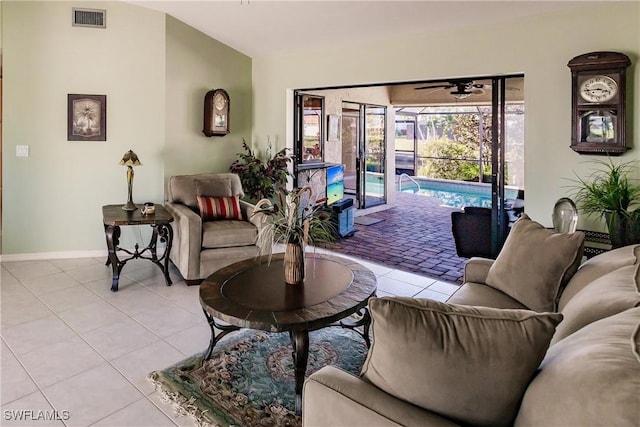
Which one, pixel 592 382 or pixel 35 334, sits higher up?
pixel 592 382

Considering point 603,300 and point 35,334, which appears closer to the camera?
point 603,300

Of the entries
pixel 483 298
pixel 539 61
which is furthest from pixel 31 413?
pixel 539 61

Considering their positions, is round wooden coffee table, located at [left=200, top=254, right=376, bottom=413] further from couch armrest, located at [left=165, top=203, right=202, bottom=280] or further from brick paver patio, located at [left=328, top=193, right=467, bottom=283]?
brick paver patio, located at [left=328, top=193, right=467, bottom=283]

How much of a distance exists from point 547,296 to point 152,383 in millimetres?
2215

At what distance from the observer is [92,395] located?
7.98ft

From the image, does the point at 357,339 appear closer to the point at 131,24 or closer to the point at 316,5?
the point at 316,5

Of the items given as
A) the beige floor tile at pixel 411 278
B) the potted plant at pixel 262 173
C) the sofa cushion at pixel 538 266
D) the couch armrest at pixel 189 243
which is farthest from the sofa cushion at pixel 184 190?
the sofa cushion at pixel 538 266

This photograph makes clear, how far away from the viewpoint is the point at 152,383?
254 cm

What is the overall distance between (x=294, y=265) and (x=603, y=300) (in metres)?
1.58

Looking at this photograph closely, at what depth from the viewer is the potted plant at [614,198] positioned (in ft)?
10.2

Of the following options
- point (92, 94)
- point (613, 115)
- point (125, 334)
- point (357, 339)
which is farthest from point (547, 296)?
point (92, 94)

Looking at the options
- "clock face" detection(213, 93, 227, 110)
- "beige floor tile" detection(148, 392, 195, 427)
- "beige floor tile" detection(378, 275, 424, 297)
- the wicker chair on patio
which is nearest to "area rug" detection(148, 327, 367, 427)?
"beige floor tile" detection(148, 392, 195, 427)

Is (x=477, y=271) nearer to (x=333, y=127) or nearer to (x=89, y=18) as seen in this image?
(x=89, y=18)

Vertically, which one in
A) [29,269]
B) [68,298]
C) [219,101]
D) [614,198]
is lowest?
[68,298]
